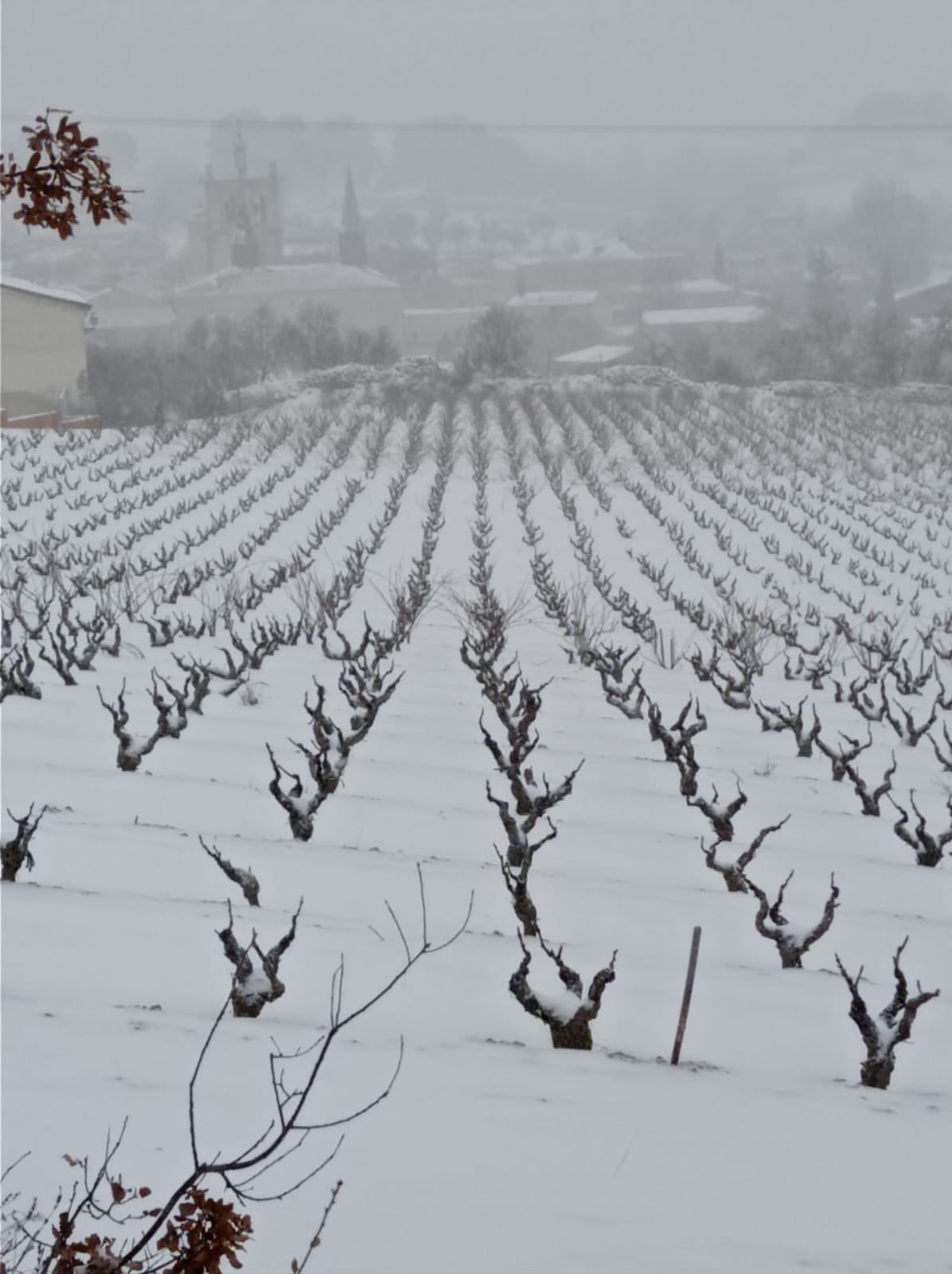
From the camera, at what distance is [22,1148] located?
3.41 meters

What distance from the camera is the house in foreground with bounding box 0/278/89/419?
45.8 metres

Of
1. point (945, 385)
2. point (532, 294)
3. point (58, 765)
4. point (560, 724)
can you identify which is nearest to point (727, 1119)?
point (58, 765)

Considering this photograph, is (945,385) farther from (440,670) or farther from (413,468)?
(440,670)

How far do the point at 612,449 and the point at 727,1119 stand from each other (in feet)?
131

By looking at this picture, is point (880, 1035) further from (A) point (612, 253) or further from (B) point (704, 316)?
(A) point (612, 253)

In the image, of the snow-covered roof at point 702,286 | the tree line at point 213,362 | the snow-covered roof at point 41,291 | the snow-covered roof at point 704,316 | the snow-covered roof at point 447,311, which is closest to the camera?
the snow-covered roof at point 41,291

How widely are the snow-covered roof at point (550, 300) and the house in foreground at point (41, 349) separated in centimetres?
6450

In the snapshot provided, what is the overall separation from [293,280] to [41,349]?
2108 inches

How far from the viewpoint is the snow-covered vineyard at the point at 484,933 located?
11.4ft

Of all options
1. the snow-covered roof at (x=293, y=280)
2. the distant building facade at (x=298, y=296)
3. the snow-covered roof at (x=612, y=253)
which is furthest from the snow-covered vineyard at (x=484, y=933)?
the snow-covered roof at (x=612, y=253)

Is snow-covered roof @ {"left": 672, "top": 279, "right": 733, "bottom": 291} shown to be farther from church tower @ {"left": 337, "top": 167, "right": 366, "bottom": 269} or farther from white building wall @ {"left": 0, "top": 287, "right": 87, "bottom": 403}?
white building wall @ {"left": 0, "top": 287, "right": 87, "bottom": 403}

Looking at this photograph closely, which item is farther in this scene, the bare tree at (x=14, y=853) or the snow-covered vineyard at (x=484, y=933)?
the bare tree at (x=14, y=853)

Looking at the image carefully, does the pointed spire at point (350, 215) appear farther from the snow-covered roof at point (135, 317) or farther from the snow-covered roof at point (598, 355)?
the snow-covered roof at point (598, 355)

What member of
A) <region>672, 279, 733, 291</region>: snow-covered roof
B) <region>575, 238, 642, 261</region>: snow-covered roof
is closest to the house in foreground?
<region>672, 279, 733, 291</region>: snow-covered roof
